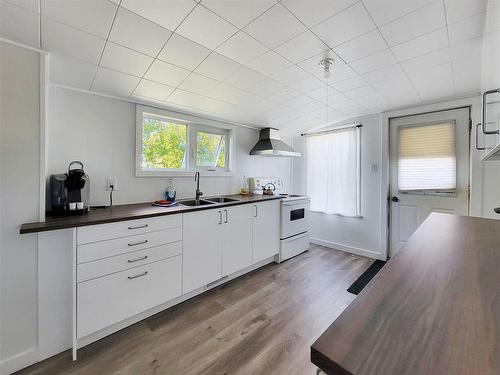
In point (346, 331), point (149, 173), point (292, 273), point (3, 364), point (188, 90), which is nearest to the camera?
point (346, 331)

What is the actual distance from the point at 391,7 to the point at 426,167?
2.20m

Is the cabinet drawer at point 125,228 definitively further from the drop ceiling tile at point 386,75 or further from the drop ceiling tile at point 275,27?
the drop ceiling tile at point 386,75

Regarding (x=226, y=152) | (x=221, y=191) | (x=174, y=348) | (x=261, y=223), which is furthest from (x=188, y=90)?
(x=174, y=348)

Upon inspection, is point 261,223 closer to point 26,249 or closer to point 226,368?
point 226,368

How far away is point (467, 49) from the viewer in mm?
1725

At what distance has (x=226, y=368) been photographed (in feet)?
4.58

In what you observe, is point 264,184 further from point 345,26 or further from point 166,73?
point 345,26

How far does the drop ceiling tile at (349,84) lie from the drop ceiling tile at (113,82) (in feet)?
6.63

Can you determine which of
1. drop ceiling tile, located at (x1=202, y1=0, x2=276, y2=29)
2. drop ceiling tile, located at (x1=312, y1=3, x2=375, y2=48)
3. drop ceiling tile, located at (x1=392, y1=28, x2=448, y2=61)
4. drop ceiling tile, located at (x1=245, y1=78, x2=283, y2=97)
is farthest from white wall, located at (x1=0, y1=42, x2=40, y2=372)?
drop ceiling tile, located at (x1=392, y1=28, x2=448, y2=61)

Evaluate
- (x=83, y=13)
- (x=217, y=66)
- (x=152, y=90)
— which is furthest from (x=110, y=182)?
(x=217, y=66)

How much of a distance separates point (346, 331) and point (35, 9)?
204cm

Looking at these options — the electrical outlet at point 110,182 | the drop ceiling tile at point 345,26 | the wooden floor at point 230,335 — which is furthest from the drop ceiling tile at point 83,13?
the wooden floor at point 230,335

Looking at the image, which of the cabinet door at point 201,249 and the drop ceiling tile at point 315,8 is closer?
the drop ceiling tile at point 315,8

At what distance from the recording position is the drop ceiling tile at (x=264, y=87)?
225cm
